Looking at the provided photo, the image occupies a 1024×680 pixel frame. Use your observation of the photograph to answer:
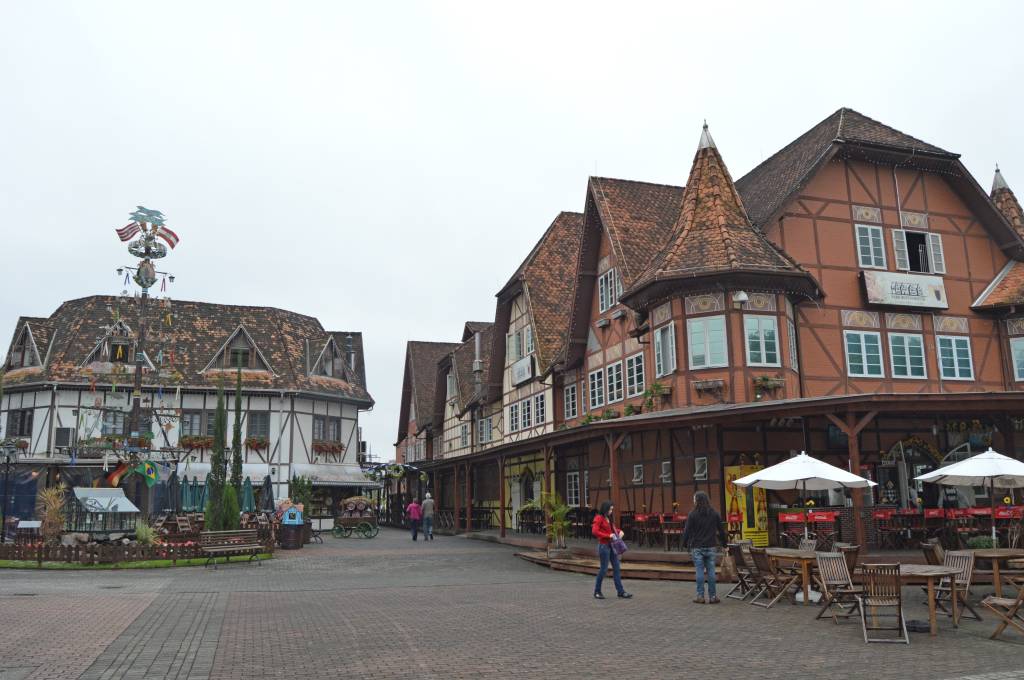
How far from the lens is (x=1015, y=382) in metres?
25.2

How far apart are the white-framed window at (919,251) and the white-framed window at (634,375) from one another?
314 inches

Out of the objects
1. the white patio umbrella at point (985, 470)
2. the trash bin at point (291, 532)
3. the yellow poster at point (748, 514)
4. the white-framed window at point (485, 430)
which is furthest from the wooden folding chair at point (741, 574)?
the white-framed window at point (485, 430)

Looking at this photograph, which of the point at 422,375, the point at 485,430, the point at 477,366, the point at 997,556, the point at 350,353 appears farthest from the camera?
the point at 422,375

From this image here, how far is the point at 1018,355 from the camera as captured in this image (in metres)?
25.4

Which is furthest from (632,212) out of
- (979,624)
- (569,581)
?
(979,624)

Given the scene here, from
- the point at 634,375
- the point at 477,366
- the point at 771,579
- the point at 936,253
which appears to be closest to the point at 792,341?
the point at 634,375

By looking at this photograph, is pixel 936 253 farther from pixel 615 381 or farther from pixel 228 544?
pixel 228 544

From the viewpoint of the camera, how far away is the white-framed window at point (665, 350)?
23000mm

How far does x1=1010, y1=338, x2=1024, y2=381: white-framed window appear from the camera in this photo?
25.2 meters

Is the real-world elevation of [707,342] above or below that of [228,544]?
above

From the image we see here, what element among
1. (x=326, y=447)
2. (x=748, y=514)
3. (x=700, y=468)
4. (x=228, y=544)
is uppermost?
(x=326, y=447)

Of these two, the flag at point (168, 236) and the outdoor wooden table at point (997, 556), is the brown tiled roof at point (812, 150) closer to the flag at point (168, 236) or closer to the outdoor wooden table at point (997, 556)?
the outdoor wooden table at point (997, 556)

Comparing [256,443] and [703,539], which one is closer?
[703,539]

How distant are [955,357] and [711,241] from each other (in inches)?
330
